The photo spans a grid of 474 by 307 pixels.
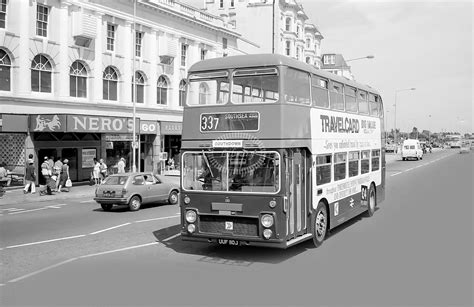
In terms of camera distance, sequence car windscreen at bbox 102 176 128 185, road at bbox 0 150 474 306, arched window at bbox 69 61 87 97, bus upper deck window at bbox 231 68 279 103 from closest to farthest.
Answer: road at bbox 0 150 474 306 → bus upper deck window at bbox 231 68 279 103 → car windscreen at bbox 102 176 128 185 → arched window at bbox 69 61 87 97

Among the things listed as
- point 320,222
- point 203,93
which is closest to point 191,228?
point 203,93

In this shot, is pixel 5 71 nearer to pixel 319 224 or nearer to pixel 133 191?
pixel 133 191

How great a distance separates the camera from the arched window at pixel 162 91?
114ft

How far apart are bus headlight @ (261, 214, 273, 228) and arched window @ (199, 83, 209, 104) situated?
2.75 m

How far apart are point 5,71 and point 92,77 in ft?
18.6

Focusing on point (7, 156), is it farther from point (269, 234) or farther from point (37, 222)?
point (269, 234)

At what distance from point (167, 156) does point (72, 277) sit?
28396 millimetres

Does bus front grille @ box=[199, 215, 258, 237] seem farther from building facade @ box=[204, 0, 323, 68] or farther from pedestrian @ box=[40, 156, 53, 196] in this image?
building facade @ box=[204, 0, 323, 68]

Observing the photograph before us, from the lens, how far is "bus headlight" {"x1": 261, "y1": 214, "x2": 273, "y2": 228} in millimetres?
9070

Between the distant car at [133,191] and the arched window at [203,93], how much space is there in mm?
7893

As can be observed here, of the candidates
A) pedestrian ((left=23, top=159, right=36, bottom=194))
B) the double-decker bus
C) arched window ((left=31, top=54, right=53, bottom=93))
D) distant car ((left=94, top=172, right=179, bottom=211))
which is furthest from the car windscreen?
arched window ((left=31, top=54, right=53, bottom=93))

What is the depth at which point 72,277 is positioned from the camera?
8031 millimetres

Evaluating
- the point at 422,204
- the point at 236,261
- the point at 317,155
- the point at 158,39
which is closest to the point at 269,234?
the point at 236,261

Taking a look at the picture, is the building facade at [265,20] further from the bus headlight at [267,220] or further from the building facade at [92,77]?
the bus headlight at [267,220]
